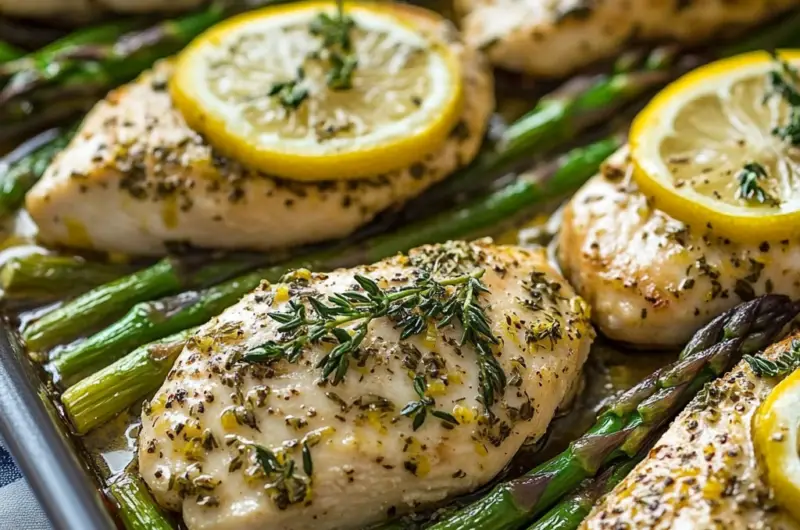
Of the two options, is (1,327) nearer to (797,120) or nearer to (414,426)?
(414,426)

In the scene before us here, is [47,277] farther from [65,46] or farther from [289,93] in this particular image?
[65,46]

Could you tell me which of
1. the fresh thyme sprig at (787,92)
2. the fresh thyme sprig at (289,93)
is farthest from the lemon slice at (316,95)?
the fresh thyme sprig at (787,92)

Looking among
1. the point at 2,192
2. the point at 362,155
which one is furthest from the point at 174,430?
the point at 2,192

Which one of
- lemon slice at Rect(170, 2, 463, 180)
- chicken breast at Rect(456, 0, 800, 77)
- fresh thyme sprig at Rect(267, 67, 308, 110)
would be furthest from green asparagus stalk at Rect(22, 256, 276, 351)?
chicken breast at Rect(456, 0, 800, 77)

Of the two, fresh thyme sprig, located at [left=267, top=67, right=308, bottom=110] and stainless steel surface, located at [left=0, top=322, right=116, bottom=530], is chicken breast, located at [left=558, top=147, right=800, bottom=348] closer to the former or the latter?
fresh thyme sprig, located at [left=267, top=67, right=308, bottom=110]

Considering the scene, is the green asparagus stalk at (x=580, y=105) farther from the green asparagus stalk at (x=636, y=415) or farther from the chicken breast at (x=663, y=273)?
the green asparagus stalk at (x=636, y=415)
